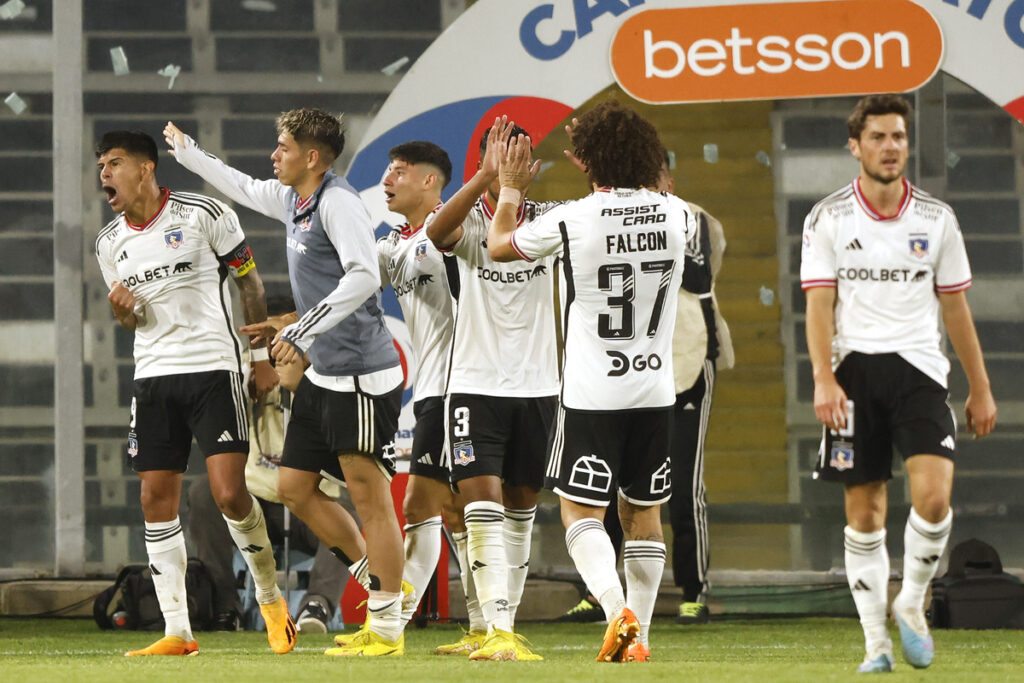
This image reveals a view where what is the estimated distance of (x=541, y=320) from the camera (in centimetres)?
587

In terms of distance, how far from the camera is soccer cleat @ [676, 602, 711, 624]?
792 centimetres

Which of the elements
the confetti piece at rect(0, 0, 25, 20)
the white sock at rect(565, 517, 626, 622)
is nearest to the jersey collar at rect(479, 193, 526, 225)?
the white sock at rect(565, 517, 626, 622)

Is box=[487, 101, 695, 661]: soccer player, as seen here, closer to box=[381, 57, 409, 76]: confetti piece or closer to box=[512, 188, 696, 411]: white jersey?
A: box=[512, 188, 696, 411]: white jersey

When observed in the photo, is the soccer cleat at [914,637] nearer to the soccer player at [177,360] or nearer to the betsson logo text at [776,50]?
the soccer player at [177,360]

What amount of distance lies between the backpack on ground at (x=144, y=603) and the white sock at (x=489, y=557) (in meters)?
2.69

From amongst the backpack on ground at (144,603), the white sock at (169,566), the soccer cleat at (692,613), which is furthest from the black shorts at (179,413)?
the soccer cleat at (692,613)

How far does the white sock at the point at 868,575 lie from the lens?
15.2 ft

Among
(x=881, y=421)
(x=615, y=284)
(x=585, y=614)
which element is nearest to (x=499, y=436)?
(x=615, y=284)

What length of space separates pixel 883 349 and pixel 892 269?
9.9 inches

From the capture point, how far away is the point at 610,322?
5109 mm

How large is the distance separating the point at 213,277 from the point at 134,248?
13.4 inches

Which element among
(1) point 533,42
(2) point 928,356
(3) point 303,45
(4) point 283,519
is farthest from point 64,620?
(2) point 928,356

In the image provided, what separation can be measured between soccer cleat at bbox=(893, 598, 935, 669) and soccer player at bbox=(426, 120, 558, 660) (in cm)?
145

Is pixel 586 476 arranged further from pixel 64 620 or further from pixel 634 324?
pixel 64 620
